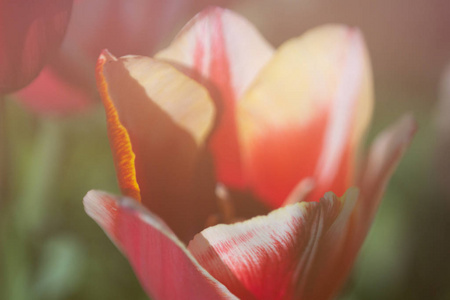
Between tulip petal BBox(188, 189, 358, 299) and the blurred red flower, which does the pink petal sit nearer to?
the blurred red flower

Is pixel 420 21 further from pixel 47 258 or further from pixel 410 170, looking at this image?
pixel 47 258

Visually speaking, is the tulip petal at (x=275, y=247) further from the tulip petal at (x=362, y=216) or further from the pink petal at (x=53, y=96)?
the pink petal at (x=53, y=96)

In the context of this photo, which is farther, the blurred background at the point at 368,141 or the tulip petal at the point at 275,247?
the blurred background at the point at 368,141

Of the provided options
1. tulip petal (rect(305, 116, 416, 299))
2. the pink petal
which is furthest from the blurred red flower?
tulip petal (rect(305, 116, 416, 299))

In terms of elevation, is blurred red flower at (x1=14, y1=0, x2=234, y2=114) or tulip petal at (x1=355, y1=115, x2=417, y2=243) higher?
blurred red flower at (x1=14, y1=0, x2=234, y2=114)

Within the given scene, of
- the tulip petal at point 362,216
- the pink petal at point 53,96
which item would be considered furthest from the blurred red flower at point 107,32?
the tulip petal at point 362,216

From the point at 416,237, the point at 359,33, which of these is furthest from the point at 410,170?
the point at 359,33

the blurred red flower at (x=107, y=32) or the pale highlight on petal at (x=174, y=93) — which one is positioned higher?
the blurred red flower at (x=107, y=32)
